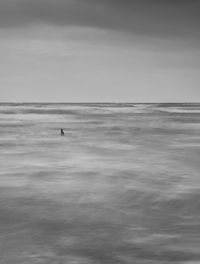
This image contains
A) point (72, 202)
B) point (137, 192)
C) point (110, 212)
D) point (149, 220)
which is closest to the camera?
point (149, 220)

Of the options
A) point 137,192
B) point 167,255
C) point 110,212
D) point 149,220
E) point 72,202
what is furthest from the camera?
point 137,192

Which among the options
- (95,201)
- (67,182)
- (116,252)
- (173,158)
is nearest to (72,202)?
(95,201)

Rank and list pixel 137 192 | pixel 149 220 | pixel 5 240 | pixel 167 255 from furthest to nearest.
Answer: pixel 137 192
pixel 149 220
pixel 5 240
pixel 167 255

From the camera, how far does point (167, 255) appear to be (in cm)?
559

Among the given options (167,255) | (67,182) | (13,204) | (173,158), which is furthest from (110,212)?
(173,158)

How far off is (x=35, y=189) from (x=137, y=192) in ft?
Result: 7.63

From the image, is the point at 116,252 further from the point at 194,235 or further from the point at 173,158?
the point at 173,158

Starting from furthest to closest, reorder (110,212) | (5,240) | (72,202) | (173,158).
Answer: (173,158) → (72,202) → (110,212) → (5,240)

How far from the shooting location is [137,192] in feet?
32.3

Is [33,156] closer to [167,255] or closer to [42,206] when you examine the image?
[42,206]

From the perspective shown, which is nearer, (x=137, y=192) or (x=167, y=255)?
(x=167, y=255)

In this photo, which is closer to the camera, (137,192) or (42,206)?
(42,206)

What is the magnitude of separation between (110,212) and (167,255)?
2443mm

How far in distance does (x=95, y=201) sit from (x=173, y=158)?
8.54 meters
